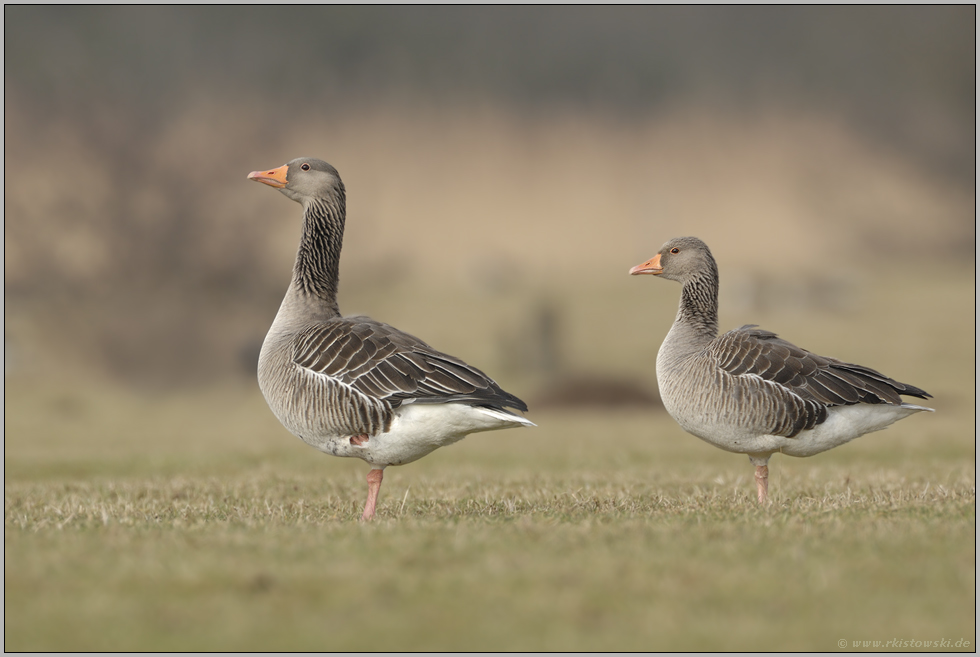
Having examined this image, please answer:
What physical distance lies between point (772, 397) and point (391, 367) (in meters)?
3.28

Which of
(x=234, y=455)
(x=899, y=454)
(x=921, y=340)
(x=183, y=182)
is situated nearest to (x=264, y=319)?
(x=183, y=182)

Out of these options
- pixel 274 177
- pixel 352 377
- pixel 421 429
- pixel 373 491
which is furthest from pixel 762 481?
pixel 274 177

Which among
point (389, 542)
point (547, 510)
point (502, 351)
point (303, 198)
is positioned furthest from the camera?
point (502, 351)

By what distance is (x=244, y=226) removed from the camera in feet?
129

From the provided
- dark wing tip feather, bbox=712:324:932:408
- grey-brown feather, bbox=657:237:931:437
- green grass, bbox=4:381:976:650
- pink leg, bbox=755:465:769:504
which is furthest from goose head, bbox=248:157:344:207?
pink leg, bbox=755:465:769:504

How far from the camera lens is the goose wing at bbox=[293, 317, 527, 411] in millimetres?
7492

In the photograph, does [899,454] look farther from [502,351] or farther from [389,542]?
[502,351]

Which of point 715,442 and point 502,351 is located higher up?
point 502,351

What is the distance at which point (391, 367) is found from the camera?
305 inches

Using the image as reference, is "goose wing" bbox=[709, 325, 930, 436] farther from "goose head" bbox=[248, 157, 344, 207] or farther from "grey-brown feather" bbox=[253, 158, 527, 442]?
"goose head" bbox=[248, 157, 344, 207]

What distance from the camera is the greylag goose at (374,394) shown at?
7.51 m

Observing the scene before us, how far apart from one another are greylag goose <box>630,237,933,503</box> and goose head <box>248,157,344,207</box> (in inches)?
155

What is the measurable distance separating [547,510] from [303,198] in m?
4.30

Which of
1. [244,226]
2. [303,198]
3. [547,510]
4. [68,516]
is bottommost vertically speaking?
[68,516]
